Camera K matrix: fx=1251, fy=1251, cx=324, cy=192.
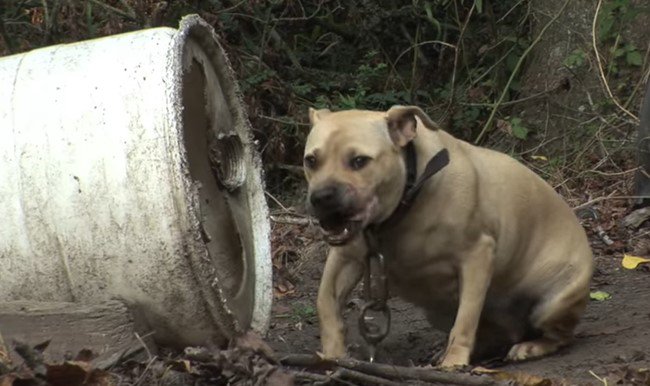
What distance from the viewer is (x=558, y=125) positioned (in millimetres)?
9297

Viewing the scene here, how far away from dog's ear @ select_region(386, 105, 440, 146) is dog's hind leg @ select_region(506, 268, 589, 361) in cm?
111

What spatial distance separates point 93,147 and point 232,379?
3.67ft

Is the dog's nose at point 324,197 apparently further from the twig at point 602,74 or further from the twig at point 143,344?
the twig at point 602,74

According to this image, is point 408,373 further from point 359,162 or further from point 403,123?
point 403,123

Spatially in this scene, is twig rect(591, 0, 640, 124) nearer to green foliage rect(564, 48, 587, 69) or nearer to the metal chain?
green foliage rect(564, 48, 587, 69)

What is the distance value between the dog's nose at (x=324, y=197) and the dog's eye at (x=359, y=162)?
0.18 metres

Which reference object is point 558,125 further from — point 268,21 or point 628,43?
point 268,21

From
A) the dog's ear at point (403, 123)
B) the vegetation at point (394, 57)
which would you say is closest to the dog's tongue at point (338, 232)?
the dog's ear at point (403, 123)

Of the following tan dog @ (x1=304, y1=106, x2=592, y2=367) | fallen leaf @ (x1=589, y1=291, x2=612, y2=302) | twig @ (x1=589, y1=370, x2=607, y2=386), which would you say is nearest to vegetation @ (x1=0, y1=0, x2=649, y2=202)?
fallen leaf @ (x1=589, y1=291, x2=612, y2=302)

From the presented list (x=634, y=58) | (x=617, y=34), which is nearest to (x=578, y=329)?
(x=634, y=58)

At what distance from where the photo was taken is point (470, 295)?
4934mm

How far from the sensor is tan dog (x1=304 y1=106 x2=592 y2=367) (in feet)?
15.1

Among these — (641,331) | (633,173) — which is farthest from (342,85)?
(641,331)

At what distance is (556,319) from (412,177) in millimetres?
1054
